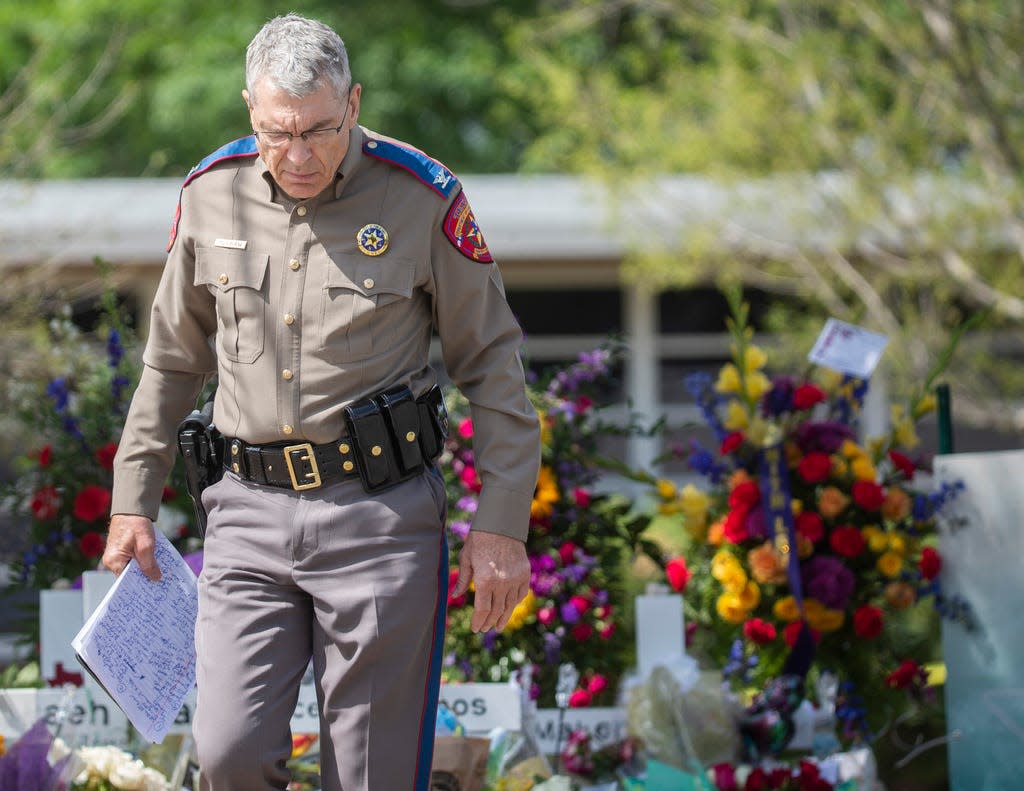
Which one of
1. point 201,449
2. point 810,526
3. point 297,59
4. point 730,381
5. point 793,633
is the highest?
point 297,59

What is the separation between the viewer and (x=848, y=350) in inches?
179

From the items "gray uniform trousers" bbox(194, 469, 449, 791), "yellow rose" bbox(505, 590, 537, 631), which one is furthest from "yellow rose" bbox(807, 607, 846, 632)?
"gray uniform trousers" bbox(194, 469, 449, 791)

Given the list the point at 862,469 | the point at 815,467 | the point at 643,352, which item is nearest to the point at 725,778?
the point at 815,467

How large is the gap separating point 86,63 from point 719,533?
1663 centimetres

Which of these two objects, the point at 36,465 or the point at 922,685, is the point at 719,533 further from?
the point at 36,465

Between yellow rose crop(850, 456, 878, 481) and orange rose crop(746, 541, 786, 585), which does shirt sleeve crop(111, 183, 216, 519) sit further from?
yellow rose crop(850, 456, 878, 481)

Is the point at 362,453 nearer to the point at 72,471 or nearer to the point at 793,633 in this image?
the point at 793,633

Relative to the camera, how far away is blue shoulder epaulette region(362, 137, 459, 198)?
9.80 ft

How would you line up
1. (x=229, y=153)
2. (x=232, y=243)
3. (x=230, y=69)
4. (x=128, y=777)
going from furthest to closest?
(x=230, y=69), (x=128, y=777), (x=229, y=153), (x=232, y=243)

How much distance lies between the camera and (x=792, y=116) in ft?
31.6

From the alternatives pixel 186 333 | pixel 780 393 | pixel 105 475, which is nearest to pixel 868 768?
pixel 780 393

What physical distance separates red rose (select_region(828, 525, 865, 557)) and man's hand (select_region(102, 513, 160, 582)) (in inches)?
89.9

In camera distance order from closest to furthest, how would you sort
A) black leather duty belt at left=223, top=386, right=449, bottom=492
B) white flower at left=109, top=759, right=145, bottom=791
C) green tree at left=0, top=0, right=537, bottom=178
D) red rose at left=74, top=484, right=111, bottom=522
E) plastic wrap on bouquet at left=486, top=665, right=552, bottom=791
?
black leather duty belt at left=223, top=386, right=449, bottom=492, white flower at left=109, top=759, right=145, bottom=791, plastic wrap on bouquet at left=486, top=665, right=552, bottom=791, red rose at left=74, top=484, right=111, bottom=522, green tree at left=0, top=0, right=537, bottom=178

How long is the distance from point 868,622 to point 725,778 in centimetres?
90
